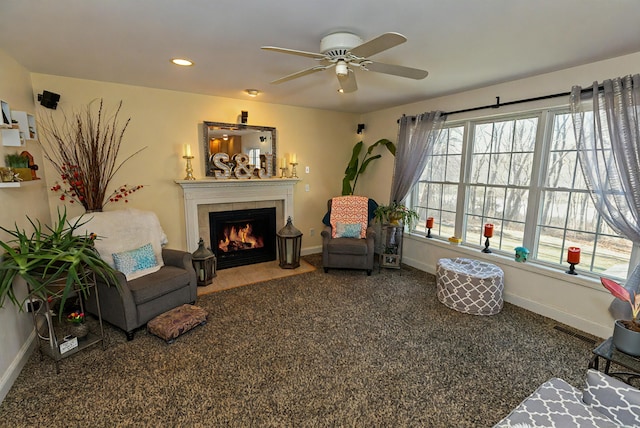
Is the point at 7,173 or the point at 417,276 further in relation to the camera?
the point at 417,276

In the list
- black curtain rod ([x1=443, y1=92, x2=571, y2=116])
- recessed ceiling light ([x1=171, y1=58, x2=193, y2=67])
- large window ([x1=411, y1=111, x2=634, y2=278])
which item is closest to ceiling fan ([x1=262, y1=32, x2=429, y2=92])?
recessed ceiling light ([x1=171, y1=58, x2=193, y2=67])

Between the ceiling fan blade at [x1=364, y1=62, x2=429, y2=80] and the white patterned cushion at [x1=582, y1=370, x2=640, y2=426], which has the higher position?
the ceiling fan blade at [x1=364, y1=62, x2=429, y2=80]

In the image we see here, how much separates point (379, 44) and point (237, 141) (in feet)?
9.52

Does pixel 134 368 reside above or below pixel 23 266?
below

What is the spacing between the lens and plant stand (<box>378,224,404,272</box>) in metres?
4.18

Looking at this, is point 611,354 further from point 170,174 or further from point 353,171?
point 170,174

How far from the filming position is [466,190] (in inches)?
150

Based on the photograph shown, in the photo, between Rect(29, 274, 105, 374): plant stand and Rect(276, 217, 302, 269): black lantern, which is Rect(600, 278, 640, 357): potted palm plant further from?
Rect(29, 274, 105, 374): plant stand

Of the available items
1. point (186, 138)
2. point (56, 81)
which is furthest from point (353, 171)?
point (56, 81)

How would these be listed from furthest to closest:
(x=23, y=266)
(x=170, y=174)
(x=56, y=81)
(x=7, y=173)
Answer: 1. (x=170, y=174)
2. (x=56, y=81)
3. (x=7, y=173)
4. (x=23, y=266)

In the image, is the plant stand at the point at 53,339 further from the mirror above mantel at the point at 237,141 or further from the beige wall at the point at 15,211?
the mirror above mantel at the point at 237,141

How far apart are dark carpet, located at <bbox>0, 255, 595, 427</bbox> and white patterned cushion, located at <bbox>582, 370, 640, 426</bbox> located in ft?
1.85

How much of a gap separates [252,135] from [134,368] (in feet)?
10.0

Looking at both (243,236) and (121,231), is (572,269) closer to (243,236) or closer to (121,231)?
(243,236)
